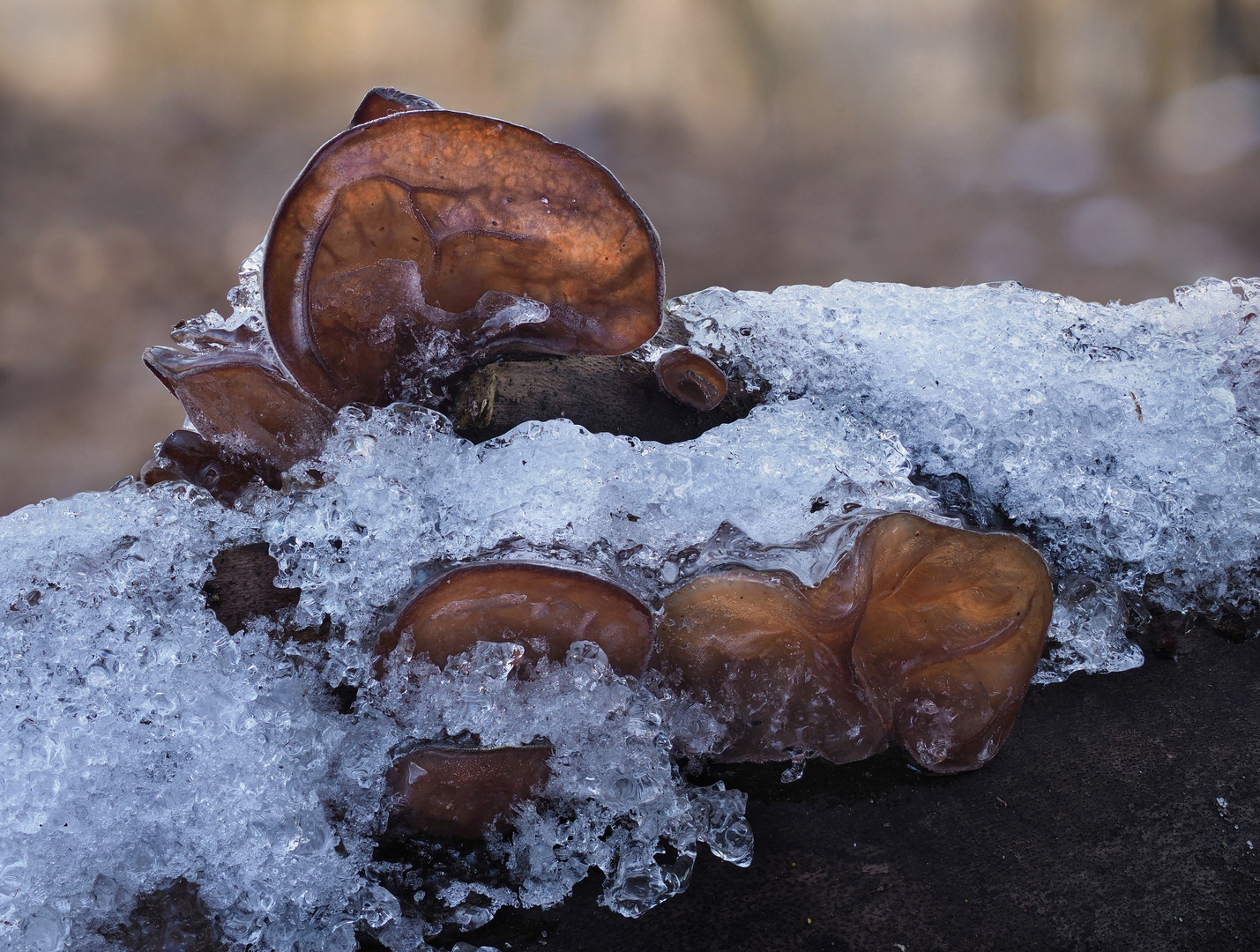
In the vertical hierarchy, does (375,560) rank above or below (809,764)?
above

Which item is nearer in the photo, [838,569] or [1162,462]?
[838,569]

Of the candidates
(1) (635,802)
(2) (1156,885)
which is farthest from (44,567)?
(2) (1156,885)

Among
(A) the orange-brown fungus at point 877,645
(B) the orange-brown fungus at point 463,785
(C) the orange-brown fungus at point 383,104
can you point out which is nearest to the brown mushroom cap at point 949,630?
(A) the orange-brown fungus at point 877,645

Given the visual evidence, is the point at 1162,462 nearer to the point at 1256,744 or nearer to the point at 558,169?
the point at 1256,744

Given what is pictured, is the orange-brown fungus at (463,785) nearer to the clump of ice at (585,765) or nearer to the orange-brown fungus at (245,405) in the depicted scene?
the clump of ice at (585,765)

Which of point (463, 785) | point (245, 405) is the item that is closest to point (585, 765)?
point (463, 785)

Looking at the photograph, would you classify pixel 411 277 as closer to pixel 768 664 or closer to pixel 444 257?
pixel 444 257

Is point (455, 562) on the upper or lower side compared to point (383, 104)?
lower
